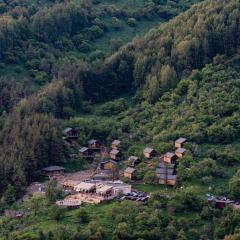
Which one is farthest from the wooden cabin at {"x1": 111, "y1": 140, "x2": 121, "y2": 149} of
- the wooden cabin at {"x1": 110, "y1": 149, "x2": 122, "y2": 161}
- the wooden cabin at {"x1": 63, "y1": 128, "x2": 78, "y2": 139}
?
the wooden cabin at {"x1": 63, "y1": 128, "x2": 78, "y2": 139}

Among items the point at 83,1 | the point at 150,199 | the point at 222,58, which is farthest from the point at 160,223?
the point at 83,1

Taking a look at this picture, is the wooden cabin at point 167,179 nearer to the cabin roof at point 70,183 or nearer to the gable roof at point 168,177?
the gable roof at point 168,177

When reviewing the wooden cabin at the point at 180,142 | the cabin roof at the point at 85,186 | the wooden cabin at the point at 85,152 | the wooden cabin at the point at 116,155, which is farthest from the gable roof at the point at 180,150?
the wooden cabin at the point at 85,152

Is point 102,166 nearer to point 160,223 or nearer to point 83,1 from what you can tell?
point 160,223

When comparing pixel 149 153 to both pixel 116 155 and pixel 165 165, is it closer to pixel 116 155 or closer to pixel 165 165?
pixel 116 155

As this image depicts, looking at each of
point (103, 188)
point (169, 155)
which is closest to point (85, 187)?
point (103, 188)

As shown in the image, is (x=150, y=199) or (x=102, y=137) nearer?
(x=150, y=199)
